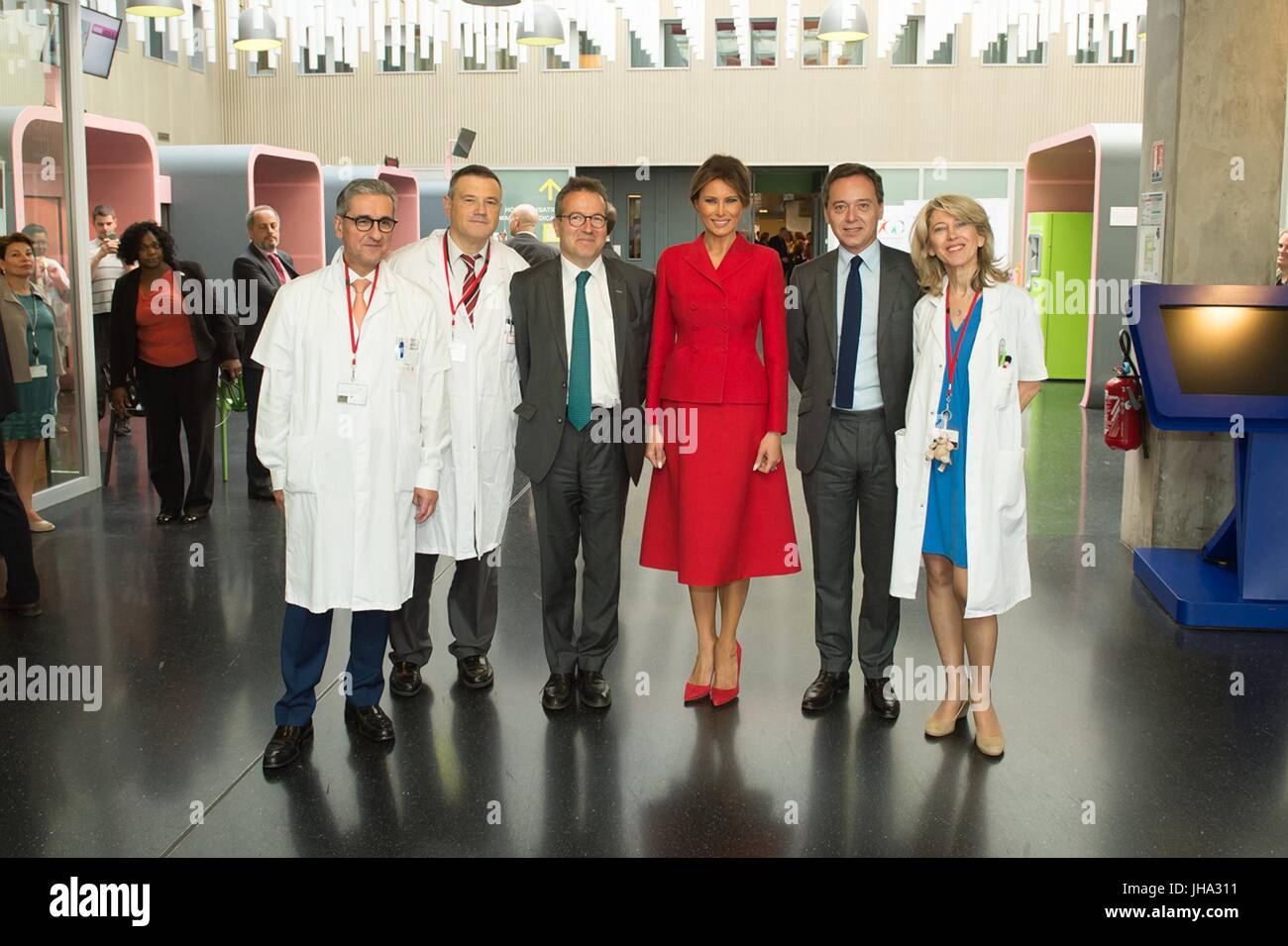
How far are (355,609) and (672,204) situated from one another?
2089 centimetres

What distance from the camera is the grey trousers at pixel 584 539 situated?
429 cm

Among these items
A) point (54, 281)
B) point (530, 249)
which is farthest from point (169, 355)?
point (530, 249)

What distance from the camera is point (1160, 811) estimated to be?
11.8ft

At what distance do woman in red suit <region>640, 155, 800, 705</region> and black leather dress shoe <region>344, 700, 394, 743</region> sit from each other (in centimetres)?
100

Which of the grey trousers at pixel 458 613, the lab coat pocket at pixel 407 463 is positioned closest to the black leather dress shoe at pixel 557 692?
the grey trousers at pixel 458 613

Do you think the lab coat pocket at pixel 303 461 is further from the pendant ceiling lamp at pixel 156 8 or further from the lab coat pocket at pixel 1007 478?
the pendant ceiling lamp at pixel 156 8

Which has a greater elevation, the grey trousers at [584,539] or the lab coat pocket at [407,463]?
the lab coat pocket at [407,463]

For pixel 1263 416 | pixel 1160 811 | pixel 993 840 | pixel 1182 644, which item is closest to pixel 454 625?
pixel 993 840

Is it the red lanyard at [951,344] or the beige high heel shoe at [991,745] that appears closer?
the red lanyard at [951,344]

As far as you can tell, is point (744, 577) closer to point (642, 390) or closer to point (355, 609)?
point (642, 390)

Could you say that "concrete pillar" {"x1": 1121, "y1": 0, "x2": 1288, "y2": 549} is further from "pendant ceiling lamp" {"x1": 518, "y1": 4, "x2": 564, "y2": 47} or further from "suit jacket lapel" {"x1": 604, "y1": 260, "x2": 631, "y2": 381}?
"pendant ceiling lamp" {"x1": 518, "y1": 4, "x2": 564, "y2": 47}

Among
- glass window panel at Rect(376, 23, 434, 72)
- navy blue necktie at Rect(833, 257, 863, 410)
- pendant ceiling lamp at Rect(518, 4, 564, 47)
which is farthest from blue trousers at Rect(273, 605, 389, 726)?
glass window panel at Rect(376, 23, 434, 72)

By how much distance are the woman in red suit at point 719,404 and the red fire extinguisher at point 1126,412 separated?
2.85 metres

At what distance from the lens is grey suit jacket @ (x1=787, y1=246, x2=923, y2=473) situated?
411cm
